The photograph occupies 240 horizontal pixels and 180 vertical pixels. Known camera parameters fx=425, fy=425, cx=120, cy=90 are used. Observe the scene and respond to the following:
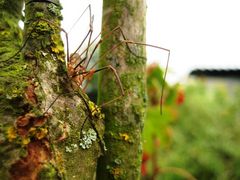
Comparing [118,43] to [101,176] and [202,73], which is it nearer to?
[101,176]

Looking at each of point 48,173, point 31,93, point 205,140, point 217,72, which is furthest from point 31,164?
point 217,72

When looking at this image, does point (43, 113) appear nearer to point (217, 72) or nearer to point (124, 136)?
point (124, 136)

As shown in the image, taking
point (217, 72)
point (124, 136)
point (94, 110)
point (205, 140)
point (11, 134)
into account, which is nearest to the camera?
point (11, 134)

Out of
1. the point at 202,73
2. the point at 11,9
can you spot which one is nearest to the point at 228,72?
the point at 202,73

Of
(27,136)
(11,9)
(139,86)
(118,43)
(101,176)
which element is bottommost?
(101,176)

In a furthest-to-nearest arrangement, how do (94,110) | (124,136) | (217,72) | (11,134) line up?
(217,72) → (124,136) → (94,110) → (11,134)
